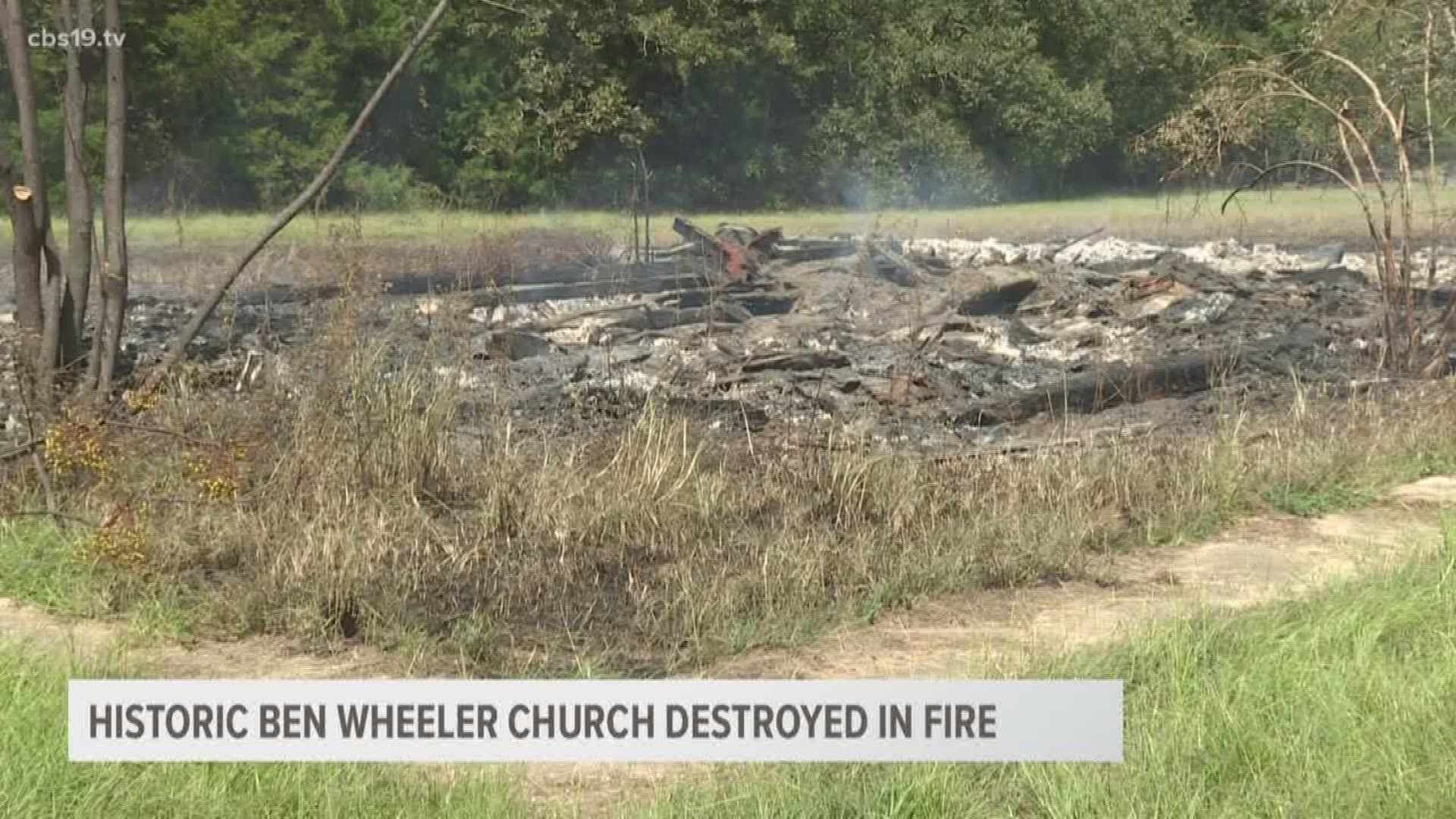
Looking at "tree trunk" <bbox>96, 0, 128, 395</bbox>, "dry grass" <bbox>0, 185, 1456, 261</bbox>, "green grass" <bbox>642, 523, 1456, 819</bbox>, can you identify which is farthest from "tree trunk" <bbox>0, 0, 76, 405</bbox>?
"green grass" <bbox>642, 523, 1456, 819</bbox>

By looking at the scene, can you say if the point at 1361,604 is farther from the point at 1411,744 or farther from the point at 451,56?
the point at 451,56

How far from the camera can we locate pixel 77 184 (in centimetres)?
750

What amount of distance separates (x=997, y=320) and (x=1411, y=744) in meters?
10.5

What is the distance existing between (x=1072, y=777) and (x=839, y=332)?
9.70m

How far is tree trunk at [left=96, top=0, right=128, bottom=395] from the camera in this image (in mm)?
7355

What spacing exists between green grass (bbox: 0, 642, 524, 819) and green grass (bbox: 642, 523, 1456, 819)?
0.55 m

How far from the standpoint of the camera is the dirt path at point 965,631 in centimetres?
438

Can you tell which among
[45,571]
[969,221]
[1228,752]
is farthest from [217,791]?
[969,221]

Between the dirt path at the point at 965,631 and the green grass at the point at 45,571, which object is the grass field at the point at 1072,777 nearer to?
the dirt path at the point at 965,631

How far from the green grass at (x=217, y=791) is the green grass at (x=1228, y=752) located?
0.55 meters

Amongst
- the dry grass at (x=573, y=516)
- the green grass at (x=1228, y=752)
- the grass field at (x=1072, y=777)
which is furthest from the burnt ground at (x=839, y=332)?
the grass field at (x=1072, y=777)

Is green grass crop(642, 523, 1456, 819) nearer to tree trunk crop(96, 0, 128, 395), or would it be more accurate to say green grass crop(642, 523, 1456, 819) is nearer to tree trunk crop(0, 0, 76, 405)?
tree trunk crop(96, 0, 128, 395)

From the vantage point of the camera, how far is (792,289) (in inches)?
611

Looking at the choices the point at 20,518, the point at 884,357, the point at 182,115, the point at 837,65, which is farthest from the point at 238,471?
the point at 837,65
